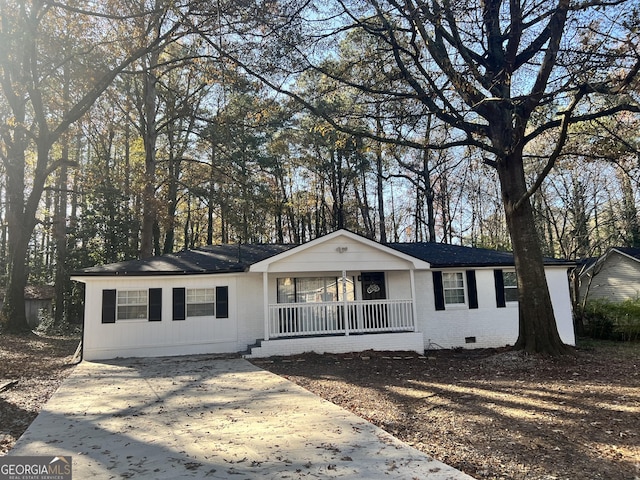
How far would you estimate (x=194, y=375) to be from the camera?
9.01 m

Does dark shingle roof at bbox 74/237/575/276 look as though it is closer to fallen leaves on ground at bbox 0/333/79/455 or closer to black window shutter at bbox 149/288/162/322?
black window shutter at bbox 149/288/162/322

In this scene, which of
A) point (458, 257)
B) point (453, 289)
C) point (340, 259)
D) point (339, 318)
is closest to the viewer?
point (340, 259)

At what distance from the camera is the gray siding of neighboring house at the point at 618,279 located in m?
20.6

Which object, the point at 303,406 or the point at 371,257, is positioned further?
the point at 371,257

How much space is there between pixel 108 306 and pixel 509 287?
40.9ft

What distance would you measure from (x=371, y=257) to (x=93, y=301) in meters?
8.13

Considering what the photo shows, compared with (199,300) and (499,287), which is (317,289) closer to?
(199,300)

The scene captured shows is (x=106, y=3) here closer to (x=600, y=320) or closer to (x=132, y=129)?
(x=132, y=129)

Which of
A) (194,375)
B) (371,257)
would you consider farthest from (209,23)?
(194,375)

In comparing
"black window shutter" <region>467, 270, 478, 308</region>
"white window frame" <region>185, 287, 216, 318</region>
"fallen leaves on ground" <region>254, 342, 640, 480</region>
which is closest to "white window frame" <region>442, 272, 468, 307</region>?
"black window shutter" <region>467, 270, 478, 308</region>

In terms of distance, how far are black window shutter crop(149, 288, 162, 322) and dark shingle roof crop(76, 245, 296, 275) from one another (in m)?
0.61

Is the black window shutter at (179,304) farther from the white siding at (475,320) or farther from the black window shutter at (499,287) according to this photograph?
the black window shutter at (499,287)

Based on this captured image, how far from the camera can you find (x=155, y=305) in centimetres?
1218

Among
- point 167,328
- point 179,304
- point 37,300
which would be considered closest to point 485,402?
point 179,304
